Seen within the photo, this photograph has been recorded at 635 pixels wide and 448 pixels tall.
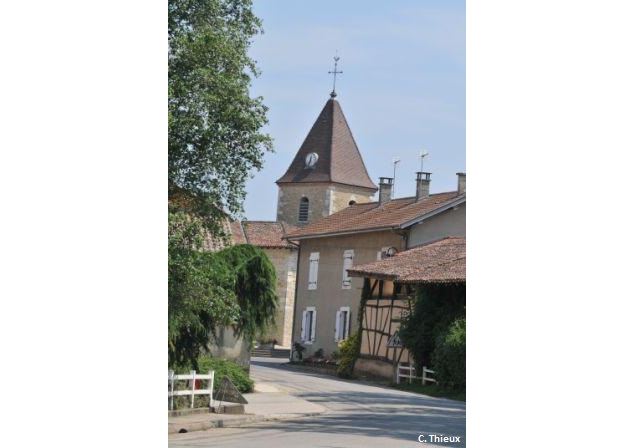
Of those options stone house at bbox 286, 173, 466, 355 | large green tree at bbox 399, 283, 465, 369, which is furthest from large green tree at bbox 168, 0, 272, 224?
large green tree at bbox 399, 283, 465, 369

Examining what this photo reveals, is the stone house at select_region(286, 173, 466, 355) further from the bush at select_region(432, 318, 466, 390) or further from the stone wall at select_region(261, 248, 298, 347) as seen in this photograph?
the bush at select_region(432, 318, 466, 390)

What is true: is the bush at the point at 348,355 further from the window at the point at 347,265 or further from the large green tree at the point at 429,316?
the large green tree at the point at 429,316

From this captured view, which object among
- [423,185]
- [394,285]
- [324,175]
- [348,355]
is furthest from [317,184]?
[394,285]

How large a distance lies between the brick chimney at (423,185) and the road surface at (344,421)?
1.63m

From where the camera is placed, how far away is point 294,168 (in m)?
8.30

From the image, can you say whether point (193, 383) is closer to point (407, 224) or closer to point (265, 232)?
point (265, 232)

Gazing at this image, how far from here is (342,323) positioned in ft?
31.0

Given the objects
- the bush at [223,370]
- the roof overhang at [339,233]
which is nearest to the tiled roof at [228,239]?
the roof overhang at [339,233]

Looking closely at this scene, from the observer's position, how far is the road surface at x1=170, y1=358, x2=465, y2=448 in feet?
26.6

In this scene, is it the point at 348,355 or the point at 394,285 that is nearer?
the point at 348,355

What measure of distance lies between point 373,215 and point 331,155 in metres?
0.86
